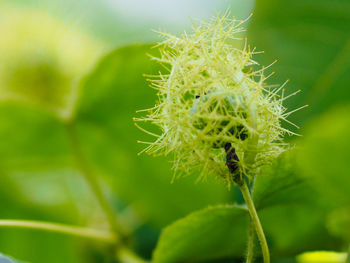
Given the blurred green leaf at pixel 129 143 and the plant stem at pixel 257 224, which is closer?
the plant stem at pixel 257 224

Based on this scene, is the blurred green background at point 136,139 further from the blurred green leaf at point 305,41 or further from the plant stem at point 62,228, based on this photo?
the plant stem at point 62,228

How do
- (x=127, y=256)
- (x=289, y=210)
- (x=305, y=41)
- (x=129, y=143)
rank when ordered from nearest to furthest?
(x=289, y=210) → (x=127, y=256) → (x=129, y=143) → (x=305, y=41)

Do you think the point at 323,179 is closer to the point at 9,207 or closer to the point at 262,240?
the point at 262,240

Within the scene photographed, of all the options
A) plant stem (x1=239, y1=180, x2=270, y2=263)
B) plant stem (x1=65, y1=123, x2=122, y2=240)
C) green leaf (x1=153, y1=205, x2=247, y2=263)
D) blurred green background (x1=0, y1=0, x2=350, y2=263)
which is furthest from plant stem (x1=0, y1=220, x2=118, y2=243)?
plant stem (x1=239, y1=180, x2=270, y2=263)

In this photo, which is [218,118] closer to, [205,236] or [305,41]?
[205,236]

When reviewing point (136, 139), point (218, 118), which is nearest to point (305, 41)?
point (136, 139)

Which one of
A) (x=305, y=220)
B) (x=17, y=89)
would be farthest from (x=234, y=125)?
(x=17, y=89)

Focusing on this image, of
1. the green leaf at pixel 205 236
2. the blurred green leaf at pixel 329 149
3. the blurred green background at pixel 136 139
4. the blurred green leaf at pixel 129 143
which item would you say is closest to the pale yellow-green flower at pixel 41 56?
the blurred green background at pixel 136 139

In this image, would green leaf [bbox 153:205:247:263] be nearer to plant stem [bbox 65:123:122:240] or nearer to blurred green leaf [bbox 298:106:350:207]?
blurred green leaf [bbox 298:106:350:207]
